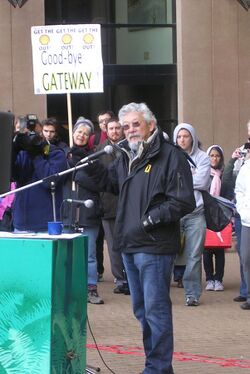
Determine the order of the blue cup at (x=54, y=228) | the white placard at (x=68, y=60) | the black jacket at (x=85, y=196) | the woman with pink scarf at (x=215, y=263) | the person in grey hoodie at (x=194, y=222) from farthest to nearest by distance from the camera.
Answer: the woman with pink scarf at (x=215, y=263)
the white placard at (x=68, y=60)
the person in grey hoodie at (x=194, y=222)
the black jacket at (x=85, y=196)
the blue cup at (x=54, y=228)

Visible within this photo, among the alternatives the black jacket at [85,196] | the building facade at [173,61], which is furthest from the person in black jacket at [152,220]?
the building facade at [173,61]

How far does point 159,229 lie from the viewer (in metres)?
6.53

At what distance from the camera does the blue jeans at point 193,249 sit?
10070mm

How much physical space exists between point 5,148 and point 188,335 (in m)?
2.87

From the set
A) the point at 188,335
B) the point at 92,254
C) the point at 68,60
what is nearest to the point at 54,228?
the point at 188,335

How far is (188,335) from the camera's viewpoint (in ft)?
27.9

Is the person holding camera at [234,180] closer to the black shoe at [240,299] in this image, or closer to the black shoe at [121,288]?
the black shoe at [240,299]

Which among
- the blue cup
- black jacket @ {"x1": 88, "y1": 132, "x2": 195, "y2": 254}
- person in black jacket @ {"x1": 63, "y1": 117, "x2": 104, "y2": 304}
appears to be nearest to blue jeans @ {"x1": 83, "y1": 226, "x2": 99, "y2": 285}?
person in black jacket @ {"x1": 63, "y1": 117, "x2": 104, "y2": 304}

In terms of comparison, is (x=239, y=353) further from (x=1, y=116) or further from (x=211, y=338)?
(x=1, y=116)

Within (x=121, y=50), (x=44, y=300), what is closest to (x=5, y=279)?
(x=44, y=300)

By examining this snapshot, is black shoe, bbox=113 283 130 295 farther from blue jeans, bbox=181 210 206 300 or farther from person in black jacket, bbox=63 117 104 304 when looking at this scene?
blue jeans, bbox=181 210 206 300

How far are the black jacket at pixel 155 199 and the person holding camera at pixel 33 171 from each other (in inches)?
49.6

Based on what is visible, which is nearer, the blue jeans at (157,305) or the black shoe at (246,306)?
the blue jeans at (157,305)

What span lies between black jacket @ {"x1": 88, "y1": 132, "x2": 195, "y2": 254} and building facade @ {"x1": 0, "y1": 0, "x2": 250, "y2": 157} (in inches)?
349
